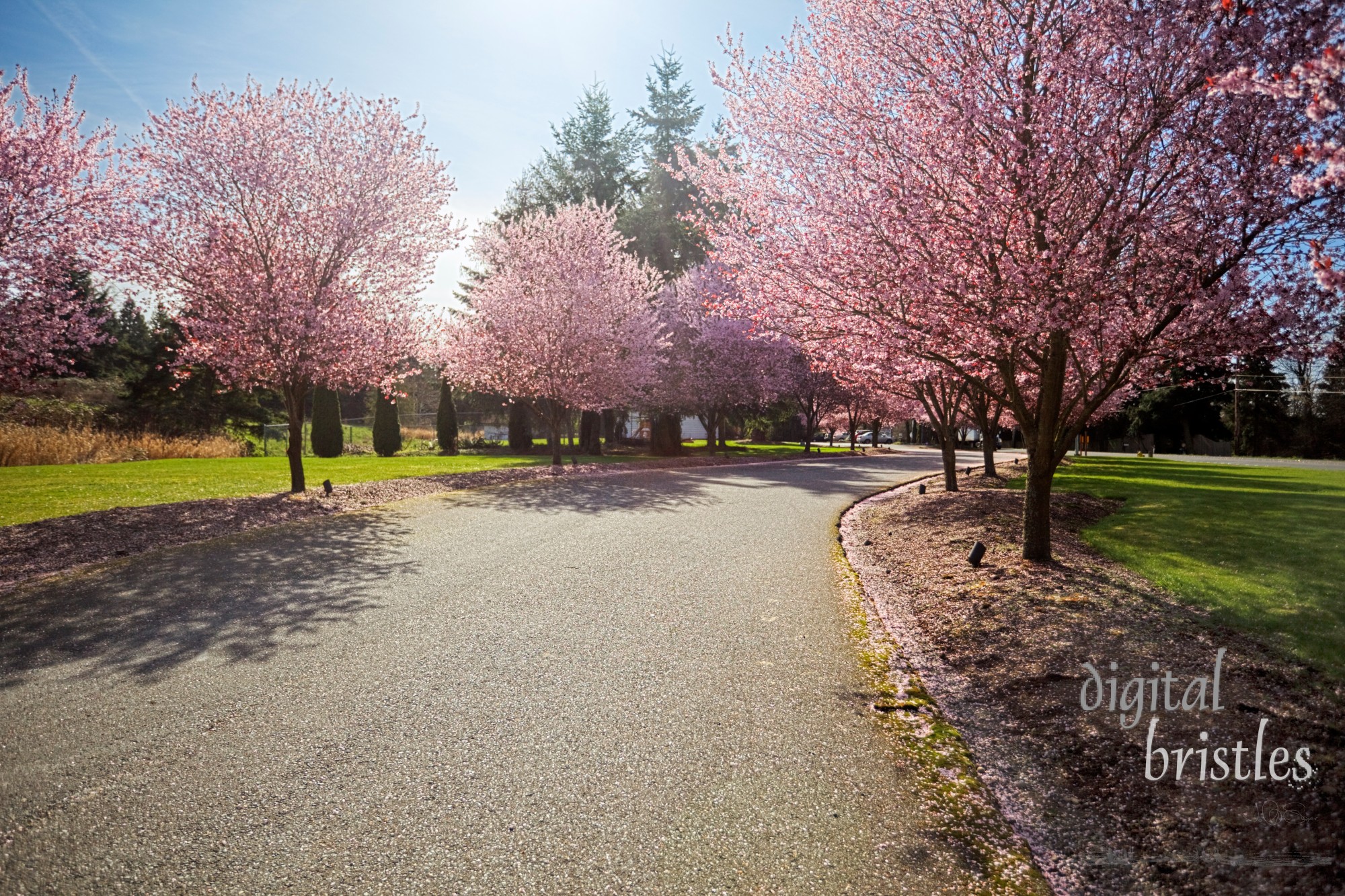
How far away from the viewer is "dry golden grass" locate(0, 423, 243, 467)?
17.7 m

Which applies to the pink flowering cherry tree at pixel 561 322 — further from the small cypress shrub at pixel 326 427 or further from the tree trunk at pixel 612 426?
the tree trunk at pixel 612 426

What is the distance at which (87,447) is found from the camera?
19.4 m

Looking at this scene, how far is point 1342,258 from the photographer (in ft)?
12.8

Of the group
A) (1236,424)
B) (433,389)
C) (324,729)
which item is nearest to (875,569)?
(324,729)

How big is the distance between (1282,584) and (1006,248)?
4241 mm

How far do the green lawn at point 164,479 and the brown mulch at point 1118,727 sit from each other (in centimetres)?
1211

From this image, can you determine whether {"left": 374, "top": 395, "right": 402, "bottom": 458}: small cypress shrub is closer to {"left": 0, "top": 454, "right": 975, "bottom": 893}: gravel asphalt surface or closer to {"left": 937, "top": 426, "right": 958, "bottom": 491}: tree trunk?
{"left": 937, "top": 426, "right": 958, "bottom": 491}: tree trunk

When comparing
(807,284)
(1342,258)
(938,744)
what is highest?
(807,284)

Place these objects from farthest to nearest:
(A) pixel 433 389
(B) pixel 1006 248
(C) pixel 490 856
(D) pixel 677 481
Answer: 1. (A) pixel 433 389
2. (D) pixel 677 481
3. (B) pixel 1006 248
4. (C) pixel 490 856

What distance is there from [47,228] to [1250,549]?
17.8 metres

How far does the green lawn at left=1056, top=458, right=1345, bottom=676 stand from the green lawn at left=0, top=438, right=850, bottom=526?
14.3m

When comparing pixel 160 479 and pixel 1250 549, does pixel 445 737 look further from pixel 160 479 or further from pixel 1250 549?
pixel 160 479

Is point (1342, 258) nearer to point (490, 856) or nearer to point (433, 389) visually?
point (490, 856)

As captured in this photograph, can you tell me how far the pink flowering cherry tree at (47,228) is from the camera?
417 inches
